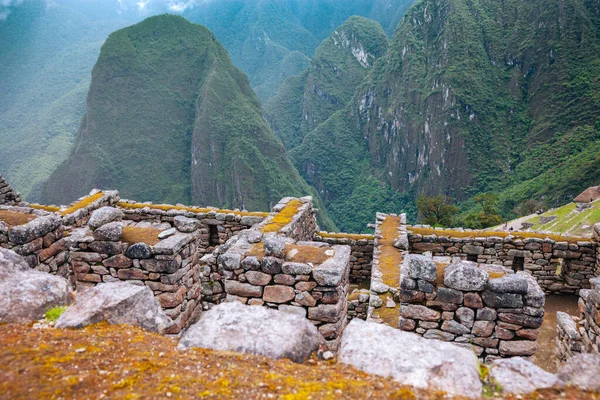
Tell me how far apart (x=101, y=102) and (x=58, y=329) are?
166369 mm

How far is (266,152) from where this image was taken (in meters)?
138

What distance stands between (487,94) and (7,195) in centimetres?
16562

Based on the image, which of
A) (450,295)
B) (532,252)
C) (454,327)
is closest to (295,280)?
(450,295)

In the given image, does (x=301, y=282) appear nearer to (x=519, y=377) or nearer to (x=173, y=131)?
(x=519, y=377)

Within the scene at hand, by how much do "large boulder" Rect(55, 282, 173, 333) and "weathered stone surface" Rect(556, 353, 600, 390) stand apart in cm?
351

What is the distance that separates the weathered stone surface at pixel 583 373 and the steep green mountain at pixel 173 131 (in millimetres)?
116343

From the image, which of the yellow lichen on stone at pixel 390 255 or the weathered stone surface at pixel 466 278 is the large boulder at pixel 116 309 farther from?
the yellow lichen on stone at pixel 390 255

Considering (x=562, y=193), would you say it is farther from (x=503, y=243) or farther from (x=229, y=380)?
(x=229, y=380)

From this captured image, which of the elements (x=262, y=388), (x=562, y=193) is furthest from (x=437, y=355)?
(x=562, y=193)

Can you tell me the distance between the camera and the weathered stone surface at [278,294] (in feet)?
17.8

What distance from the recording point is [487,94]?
147m

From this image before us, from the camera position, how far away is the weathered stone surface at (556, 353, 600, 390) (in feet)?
8.57

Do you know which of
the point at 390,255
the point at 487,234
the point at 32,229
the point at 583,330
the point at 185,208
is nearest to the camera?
the point at 32,229

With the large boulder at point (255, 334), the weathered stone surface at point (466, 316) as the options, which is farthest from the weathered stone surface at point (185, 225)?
the weathered stone surface at point (466, 316)
